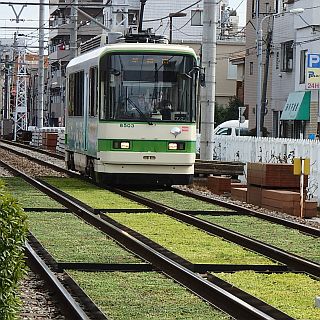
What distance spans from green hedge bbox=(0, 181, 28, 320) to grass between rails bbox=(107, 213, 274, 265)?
623 cm

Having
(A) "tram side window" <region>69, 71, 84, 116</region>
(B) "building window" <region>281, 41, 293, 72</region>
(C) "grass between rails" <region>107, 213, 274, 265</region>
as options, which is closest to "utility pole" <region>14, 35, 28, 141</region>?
(B) "building window" <region>281, 41, 293, 72</region>

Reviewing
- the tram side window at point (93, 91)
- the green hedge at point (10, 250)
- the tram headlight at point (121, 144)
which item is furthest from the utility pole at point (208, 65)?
the green hedge at point (10, 250)

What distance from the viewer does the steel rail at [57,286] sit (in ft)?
34.4

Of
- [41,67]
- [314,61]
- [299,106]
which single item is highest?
[314,61]

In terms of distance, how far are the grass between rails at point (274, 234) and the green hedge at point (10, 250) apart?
23.6 ft

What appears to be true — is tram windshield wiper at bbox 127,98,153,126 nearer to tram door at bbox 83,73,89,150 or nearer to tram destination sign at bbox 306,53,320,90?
tram door at bbox 83,73,89,150

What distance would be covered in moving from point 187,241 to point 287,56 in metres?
47.2

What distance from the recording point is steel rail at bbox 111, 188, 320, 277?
47.1 feet

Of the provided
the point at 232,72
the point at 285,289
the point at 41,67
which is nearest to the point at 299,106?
the point at 41,67

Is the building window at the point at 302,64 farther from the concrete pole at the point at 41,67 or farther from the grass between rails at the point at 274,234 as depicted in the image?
the grass between rails at the point at 274,234

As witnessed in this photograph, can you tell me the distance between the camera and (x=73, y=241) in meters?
16.9

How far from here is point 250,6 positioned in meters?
73.6

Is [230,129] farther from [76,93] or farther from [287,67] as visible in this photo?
[76,93]

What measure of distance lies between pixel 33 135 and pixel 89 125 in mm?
49244
